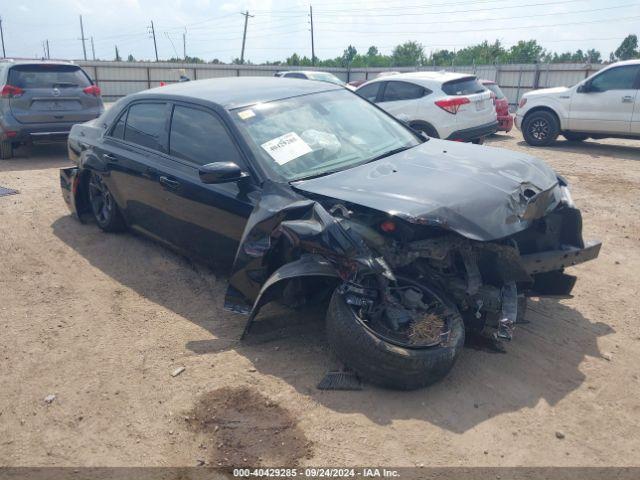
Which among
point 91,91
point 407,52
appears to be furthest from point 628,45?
point 91,91

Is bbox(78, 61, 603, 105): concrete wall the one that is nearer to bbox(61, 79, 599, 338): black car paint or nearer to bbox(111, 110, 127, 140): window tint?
bbox(111, 110, 127, 140): window tint

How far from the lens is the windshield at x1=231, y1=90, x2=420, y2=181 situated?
13.6 feet

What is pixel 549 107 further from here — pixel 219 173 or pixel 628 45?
pixel 628 45

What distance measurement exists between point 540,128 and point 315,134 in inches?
366

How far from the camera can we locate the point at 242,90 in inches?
192

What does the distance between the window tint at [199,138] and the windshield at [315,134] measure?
0.59 feet

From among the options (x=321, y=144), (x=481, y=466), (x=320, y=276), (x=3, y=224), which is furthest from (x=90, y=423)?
(x=3, y=224)

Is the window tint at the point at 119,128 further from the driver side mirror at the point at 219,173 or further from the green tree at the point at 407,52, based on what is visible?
the green tree at the point at 407,52

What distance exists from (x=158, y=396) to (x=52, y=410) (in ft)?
1.98

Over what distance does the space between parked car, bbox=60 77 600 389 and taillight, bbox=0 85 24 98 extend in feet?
20.0

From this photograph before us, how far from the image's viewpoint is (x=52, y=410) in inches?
130

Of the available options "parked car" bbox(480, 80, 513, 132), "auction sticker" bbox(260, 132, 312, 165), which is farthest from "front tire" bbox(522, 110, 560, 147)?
"auction sticker" bbox(260, 132, 312, 165)

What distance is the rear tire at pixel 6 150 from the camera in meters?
10.2

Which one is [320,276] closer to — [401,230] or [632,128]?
[401,230]
